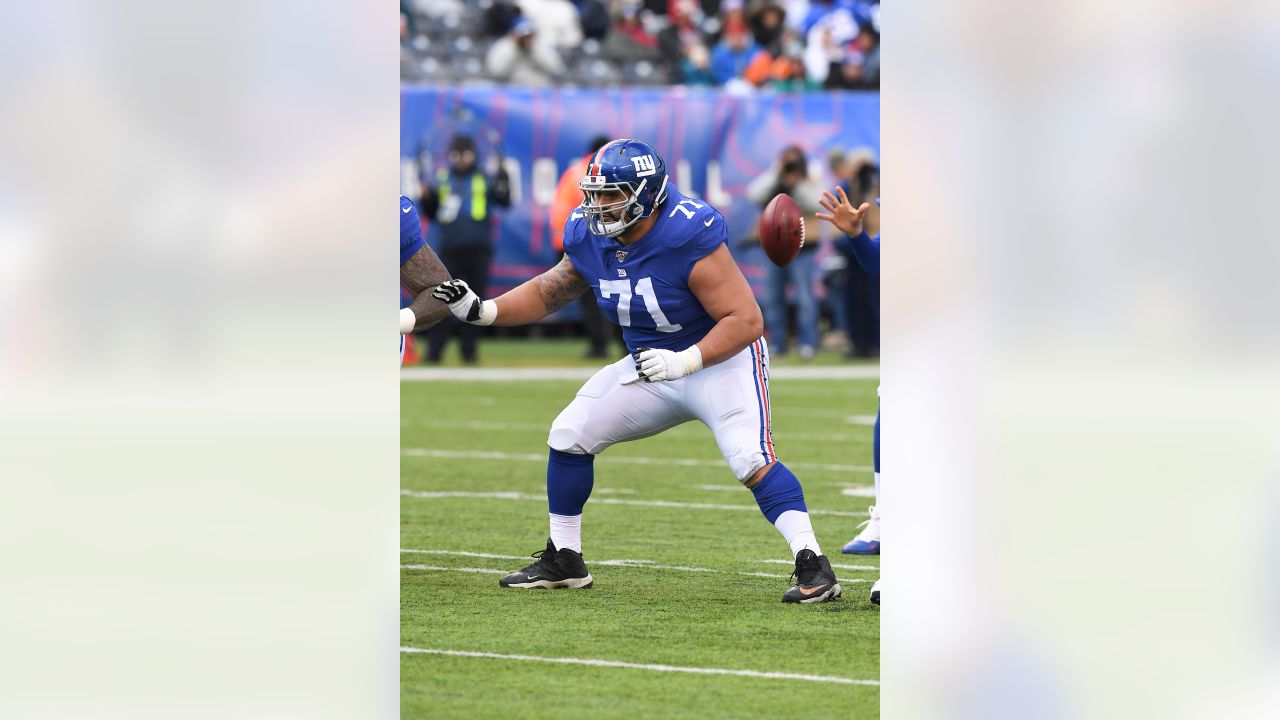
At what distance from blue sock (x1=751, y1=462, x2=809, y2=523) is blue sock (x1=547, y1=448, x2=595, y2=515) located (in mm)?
672

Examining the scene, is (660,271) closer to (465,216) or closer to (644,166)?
(644,166)

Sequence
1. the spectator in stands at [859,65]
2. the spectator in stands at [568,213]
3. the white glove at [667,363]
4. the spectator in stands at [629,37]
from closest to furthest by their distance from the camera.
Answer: the white glove at [667,363], the spectator in stands at [568,213], the spectator in stands at [859,65], the spectator in stands at [629,37]

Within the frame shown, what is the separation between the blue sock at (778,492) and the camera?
6512 millimetres

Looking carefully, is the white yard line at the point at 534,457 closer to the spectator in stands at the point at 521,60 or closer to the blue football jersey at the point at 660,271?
the blue football jersey at the point at 660,271

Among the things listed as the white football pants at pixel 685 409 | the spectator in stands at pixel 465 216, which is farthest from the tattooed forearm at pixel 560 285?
the spectator in stands at pixel 465 216

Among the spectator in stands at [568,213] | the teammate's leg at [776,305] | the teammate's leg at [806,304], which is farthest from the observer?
the teammate's leg at [776,305]

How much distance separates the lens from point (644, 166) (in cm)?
654

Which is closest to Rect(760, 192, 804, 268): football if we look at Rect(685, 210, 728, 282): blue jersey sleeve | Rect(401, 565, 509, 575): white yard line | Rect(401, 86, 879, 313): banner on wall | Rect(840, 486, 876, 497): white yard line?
Rect(685, 210, 728, 282): blue jersey sleeve

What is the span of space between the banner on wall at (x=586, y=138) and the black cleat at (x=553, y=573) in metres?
10.8

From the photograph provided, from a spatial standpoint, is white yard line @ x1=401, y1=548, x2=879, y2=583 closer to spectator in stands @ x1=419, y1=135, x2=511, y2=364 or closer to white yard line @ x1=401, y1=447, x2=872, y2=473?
white yard line @ x1=401, y1=447, x2=872, y2=473

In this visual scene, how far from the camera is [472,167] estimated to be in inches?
659

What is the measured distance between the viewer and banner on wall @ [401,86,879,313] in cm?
1762
